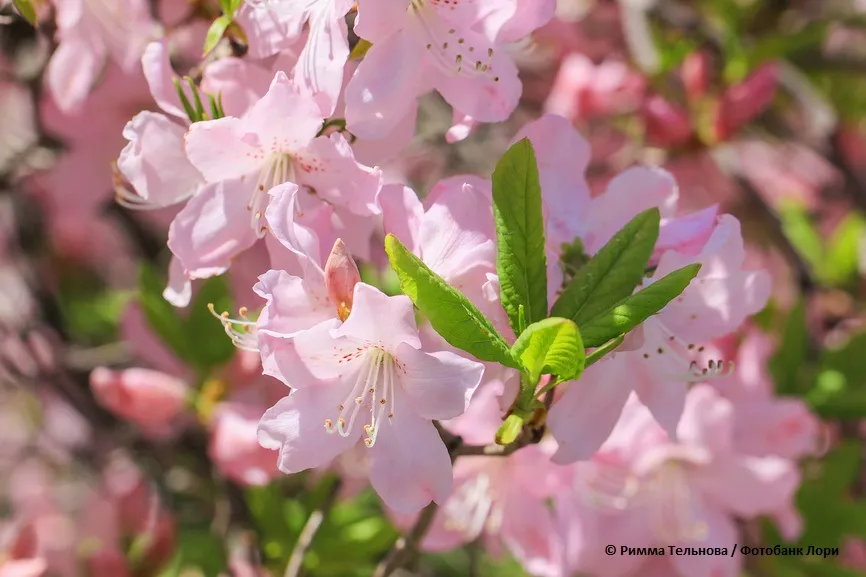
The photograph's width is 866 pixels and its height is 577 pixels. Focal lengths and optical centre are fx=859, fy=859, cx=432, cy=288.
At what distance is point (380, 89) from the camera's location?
883 mm

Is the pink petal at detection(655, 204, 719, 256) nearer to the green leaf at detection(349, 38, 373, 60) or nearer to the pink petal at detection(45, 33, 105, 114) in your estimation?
the green leaf at detection(349, 38, 373, 60)

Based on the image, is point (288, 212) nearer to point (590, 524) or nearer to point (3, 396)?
point (590, 524)

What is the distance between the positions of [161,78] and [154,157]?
0.29ft

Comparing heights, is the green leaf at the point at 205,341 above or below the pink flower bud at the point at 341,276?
below

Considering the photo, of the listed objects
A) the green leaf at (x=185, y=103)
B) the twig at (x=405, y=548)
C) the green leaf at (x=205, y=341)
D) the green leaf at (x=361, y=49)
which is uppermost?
the green leaf at (x=361, y=49)

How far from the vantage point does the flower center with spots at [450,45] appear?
3.04 ft

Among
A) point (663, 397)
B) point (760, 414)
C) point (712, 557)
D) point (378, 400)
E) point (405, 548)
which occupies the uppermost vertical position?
point (378, 400)

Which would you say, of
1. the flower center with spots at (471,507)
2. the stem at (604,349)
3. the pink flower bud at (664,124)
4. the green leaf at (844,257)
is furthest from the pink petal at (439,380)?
the green leaf at (844,257)

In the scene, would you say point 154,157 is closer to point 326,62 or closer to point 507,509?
point 326,62

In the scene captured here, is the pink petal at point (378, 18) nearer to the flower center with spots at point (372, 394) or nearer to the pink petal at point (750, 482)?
the flower center with spots at point (372, 394)

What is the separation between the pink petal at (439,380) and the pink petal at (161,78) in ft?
1.26

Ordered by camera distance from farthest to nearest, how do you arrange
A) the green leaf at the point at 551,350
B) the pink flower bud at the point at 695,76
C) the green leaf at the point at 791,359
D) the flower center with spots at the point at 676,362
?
the pink flower bud at the point at 695,76
the green leaf at the point at 791,359
the flower center with spots at the point at 676,362
the green leaf at the point at 551,350

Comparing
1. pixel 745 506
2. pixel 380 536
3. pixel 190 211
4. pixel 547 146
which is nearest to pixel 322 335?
pixel 190 211

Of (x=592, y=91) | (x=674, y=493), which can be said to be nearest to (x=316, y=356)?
(x=674, y=493)
